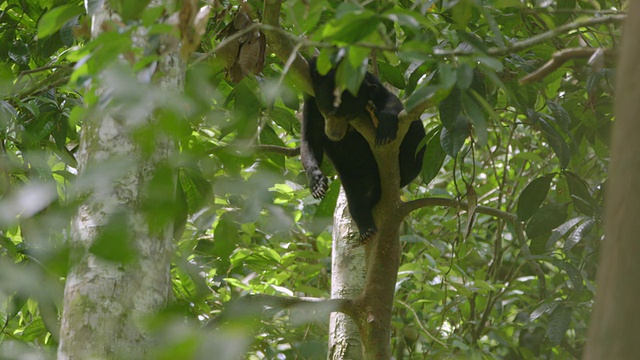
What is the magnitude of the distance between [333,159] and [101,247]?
3.63 m

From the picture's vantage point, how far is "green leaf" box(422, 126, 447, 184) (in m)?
3.41

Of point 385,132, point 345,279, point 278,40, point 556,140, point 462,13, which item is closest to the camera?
point 462,13

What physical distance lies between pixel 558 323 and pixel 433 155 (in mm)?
1146

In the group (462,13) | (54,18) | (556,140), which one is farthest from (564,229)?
(54,18)

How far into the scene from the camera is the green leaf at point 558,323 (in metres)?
3.85

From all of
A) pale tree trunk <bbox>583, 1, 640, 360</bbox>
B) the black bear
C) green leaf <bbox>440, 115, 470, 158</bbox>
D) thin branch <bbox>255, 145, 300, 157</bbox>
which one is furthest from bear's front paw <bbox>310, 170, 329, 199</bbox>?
pale tree trunk <bbox>583, 1, 640, 360</bbox>

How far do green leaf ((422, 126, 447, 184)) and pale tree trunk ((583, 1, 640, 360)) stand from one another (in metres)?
2.45

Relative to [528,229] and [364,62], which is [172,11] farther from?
[528,229]

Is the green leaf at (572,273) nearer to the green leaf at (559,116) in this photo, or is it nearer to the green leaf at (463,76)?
the green leaf at (559,116)

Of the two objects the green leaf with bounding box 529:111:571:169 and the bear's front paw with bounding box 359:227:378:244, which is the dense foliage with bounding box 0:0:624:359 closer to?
the green leaf with bounding box 529:111:571:169

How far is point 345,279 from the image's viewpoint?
3.96m

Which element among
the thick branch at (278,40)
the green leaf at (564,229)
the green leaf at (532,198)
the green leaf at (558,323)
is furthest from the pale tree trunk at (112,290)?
the green leaf at (558,323)

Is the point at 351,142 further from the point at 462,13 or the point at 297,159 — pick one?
the point at 462,13

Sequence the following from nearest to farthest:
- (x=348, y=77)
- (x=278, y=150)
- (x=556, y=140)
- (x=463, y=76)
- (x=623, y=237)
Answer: (x=623, y=237)
(x=348, y=77)
(x=463, y=76)
(x=556, y=140)
(x=278, y=150)
